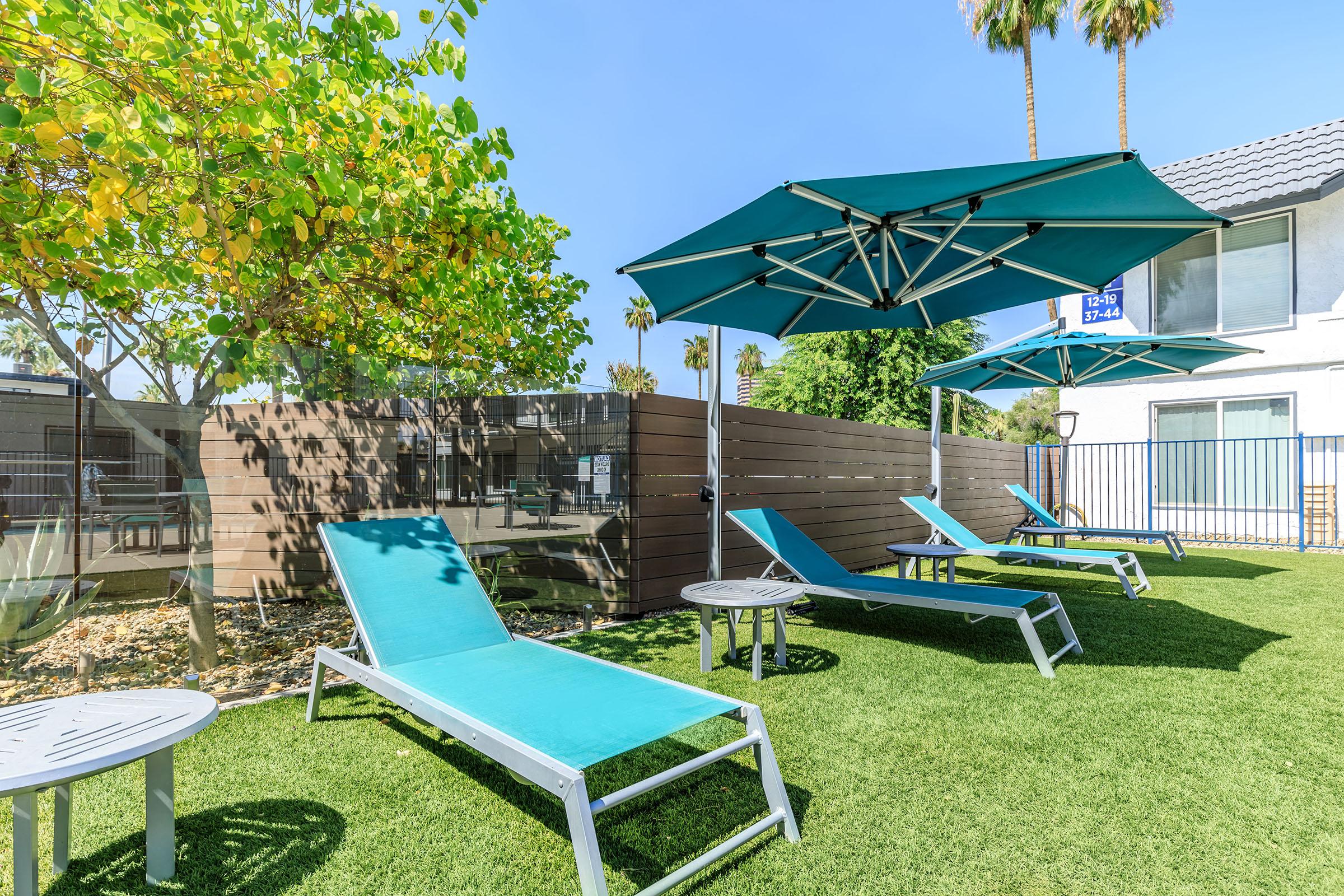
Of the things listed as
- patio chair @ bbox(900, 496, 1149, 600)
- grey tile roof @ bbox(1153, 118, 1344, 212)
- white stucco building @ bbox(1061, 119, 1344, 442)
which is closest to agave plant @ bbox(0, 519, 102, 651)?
patio chair @ bbox(900, 496, 1149, 600)

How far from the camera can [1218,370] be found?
1140 centimetres

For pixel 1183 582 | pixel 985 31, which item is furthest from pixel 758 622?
pixel 985 31

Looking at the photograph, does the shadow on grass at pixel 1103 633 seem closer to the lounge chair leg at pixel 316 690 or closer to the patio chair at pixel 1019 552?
the patio chair at pixel 1019 552

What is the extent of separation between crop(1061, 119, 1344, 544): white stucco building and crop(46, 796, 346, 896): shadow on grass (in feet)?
41.3

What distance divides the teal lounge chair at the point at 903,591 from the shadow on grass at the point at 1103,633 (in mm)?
160

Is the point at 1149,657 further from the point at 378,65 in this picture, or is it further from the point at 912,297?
the point at 378,65

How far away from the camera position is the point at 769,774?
Result: 2.31 m

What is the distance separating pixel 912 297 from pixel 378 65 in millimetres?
3585

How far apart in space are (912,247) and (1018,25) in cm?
1811

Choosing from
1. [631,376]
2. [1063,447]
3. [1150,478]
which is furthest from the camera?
[631,376]

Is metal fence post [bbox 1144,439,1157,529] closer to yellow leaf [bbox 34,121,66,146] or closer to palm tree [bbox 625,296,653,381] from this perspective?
yellow leaf [bbox 34,121,66,146]

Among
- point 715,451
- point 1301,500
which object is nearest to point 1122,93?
point 1301,500

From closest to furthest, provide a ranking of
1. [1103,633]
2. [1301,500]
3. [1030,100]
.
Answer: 1. [1103,633]
2. [1301,500]
3. [1030,100]

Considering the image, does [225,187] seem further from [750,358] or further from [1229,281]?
[750,358]
